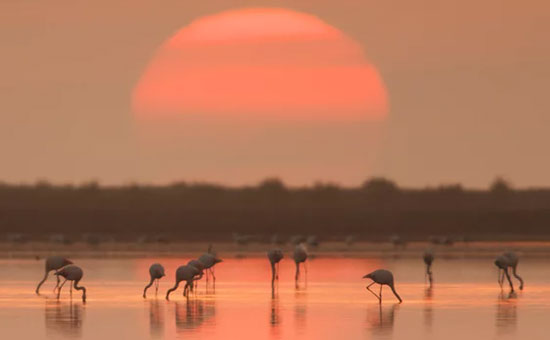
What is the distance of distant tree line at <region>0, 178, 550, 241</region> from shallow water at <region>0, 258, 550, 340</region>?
167 feet

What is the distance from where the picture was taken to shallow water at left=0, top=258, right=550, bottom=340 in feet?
91.1

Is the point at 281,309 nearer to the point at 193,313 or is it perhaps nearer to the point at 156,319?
the point at 193,313

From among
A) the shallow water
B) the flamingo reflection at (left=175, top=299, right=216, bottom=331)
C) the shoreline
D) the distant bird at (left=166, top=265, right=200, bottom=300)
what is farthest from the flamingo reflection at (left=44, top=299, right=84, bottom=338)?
the shoreline

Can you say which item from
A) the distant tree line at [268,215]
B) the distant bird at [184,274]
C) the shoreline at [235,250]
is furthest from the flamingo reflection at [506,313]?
the distant tree line at [268,215]

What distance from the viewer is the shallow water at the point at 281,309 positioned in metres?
27.8

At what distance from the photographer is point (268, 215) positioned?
11200 centimetres

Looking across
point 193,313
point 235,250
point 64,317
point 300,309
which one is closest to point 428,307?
point 300,309

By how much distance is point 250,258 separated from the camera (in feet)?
203

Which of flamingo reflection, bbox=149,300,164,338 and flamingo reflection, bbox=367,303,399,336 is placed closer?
flamingo reflection, bbox=149,300,164,338

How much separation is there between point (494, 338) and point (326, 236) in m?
70.8

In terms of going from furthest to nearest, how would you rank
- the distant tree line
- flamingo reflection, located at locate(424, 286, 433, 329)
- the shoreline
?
1. the distant tree line
2. the shoreline
3. flamingo reflection, located at locate(424, 286, 433, 329)

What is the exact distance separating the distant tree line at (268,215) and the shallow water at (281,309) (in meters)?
50.9

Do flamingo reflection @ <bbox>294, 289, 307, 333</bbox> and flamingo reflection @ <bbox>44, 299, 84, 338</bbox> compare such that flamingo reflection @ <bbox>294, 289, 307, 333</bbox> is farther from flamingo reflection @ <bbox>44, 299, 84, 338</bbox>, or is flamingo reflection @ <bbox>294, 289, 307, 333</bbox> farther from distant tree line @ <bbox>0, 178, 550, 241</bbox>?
distant tree line @ <bbox>0, 178, 550, 241</bbox>

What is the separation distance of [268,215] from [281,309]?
7925cm
